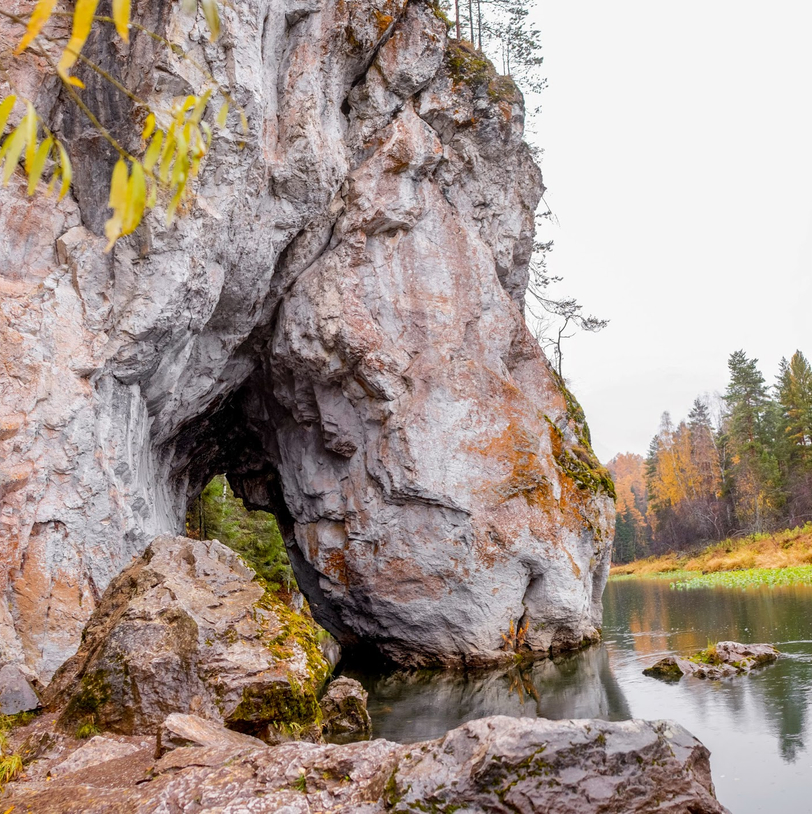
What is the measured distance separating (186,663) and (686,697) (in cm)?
799

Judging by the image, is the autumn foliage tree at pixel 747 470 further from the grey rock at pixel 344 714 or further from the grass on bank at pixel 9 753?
the grass on bank at pixel 9 753

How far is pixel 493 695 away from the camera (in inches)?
476

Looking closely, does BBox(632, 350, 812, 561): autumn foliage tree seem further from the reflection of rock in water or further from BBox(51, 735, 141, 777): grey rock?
BBox(51, 735, 141, 777): grey rock

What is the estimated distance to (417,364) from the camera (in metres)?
16.3

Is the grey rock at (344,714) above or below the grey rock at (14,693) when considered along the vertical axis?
below

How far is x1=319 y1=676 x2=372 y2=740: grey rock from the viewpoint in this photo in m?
9.30

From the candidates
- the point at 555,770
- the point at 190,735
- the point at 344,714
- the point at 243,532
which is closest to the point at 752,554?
the point at 243,532

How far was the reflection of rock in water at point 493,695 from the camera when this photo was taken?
10.1 meters

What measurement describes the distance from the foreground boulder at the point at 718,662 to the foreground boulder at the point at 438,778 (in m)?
7.94

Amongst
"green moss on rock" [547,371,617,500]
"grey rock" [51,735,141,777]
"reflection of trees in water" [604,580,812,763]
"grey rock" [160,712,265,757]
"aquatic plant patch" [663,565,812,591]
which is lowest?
"aquatic plant patch" [663,565,812,591]

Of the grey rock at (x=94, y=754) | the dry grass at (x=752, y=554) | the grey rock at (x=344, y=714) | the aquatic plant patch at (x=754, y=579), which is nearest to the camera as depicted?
the grey rock at (x=94, y=754)

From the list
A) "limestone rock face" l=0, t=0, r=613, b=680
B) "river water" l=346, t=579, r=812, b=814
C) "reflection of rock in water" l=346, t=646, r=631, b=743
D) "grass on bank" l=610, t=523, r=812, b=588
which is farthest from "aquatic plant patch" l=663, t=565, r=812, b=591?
"reflection of rock in water" l=346, t=646, r=631, b=743

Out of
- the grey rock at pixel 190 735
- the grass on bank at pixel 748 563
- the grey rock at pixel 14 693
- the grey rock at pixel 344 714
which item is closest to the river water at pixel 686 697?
the grey rock at pixel 344 714

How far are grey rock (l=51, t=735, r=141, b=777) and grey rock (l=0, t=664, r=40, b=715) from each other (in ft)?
5.82
